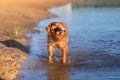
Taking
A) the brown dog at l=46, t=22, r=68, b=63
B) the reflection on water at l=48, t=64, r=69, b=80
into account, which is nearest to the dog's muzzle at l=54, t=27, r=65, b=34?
the brown dog at l=46, t=22, r=68, b=63

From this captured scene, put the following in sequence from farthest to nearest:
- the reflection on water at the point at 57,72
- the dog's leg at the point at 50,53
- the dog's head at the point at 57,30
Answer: the dog's leg at the point at 50,53 → the dog's head at the point at 57,30 → the reflection on water at the point at 57,72

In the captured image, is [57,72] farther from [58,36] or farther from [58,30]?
[58,30]

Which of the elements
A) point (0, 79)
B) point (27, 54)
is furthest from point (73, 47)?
point (0, 79)

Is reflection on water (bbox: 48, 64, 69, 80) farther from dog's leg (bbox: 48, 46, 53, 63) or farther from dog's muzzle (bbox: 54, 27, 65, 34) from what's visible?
dog's muzzle (bbox: 54, 27, 65, 34)

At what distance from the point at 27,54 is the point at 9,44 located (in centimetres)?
168

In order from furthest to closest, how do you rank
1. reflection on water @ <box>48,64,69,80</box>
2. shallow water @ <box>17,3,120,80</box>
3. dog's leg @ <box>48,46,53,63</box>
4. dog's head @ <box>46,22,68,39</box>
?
dog's leg @ <box>48,46,53,63</box> < dog's head @ <box>46,22,68,39</box> < shallow water @ <box>17,3,120,80</box> < reflection on water @ <box>48,64,69,80</box>

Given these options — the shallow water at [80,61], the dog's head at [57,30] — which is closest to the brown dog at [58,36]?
the dog's head at [57,30]

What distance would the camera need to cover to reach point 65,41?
38.8ft

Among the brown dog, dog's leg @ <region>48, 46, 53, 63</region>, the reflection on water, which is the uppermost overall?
the brown dog

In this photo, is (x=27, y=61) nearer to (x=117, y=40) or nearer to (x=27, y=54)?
(x=27, y=54)

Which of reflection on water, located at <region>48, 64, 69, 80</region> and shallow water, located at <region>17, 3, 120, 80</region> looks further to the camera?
shallow water, located at <region>17, 3, 120, 80</region>

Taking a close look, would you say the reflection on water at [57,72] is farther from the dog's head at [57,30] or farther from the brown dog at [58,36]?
the dog's head at [57,30]

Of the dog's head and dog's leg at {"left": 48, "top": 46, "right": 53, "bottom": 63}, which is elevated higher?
the dog's head

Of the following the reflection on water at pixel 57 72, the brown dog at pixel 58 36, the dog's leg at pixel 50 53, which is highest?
the brown dog at pixel 58 36
